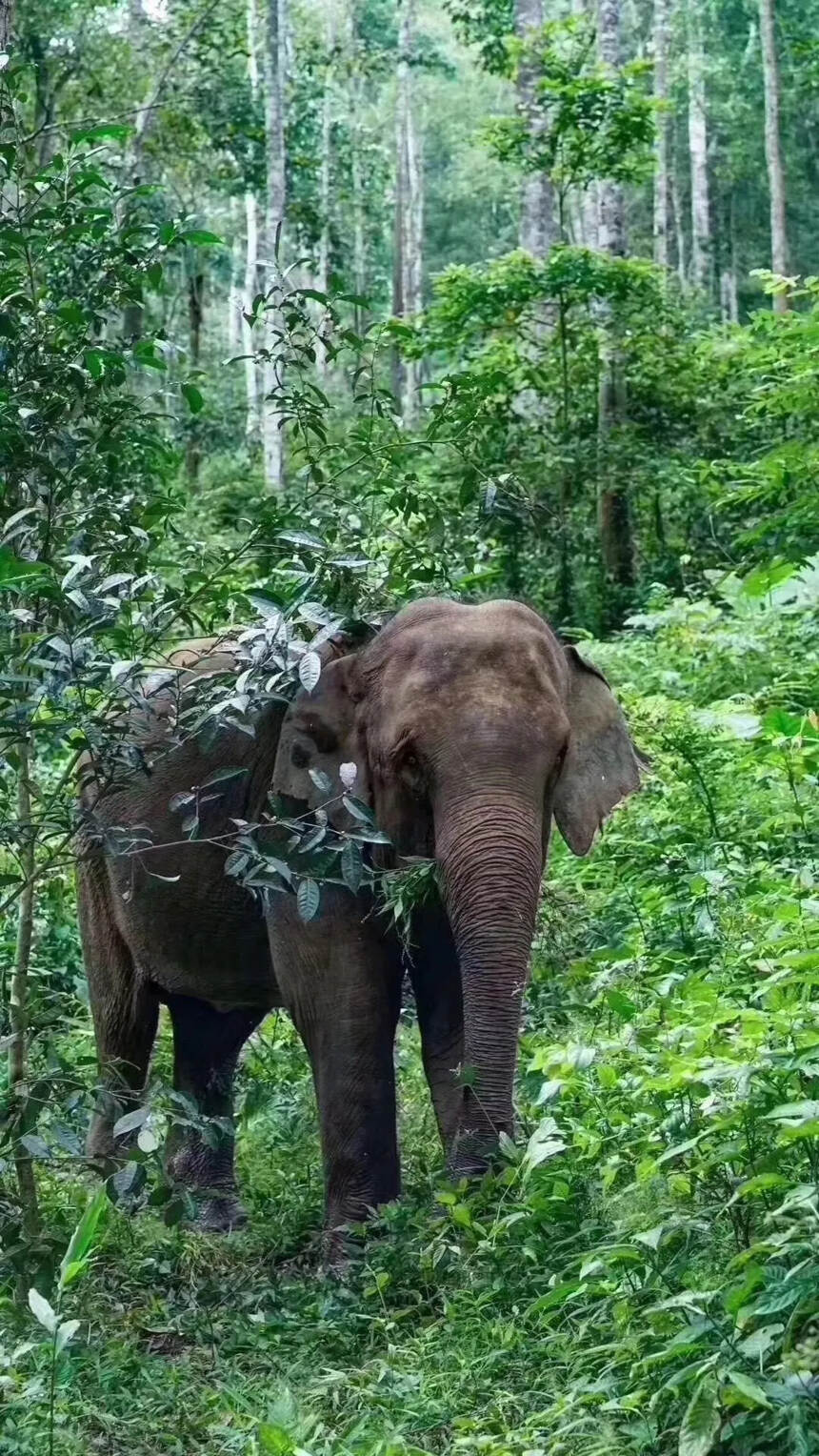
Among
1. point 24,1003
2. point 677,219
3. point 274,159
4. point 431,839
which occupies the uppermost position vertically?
point 431,839

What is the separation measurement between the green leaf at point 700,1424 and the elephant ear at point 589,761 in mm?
2479

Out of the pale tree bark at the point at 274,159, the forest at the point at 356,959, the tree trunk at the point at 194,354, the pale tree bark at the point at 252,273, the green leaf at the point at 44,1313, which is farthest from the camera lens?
the pale tree bark at the point at 252,273

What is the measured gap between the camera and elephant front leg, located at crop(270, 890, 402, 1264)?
5.92 m

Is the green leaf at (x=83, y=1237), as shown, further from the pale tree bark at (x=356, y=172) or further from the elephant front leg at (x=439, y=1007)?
the pale tree bark at (x=356, y=172)

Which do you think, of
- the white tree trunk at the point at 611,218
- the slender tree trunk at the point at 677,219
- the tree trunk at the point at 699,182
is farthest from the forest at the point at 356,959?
the slender tree trunk at the point at 677,219

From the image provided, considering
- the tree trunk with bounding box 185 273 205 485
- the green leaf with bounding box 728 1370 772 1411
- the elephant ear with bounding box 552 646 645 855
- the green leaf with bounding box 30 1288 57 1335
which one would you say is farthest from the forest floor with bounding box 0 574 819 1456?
the tree trunk with bounding box 185 273 205 485

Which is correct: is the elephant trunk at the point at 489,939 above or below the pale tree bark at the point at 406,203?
above

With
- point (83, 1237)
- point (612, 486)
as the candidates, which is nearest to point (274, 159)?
point (612, 486)

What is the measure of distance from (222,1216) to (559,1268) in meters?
2.34

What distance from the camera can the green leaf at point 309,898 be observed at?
4945 mm

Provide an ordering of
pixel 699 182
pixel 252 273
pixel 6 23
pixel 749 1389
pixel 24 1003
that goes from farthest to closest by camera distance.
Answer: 1. pixel 699 182
2. pixel 252 273
3. pixel 6 23
4. pixel 24 1003
5. pixel 749 1389

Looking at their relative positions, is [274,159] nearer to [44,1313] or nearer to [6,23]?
[6,23]

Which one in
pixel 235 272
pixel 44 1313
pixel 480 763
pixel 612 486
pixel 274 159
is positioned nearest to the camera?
pixel 44 1313

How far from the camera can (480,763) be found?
18.1 ft
